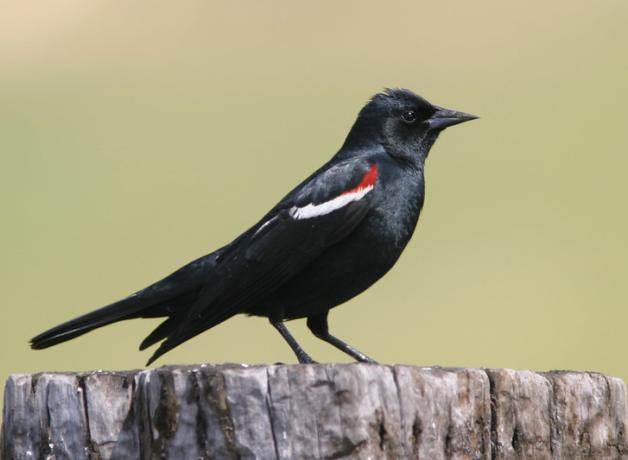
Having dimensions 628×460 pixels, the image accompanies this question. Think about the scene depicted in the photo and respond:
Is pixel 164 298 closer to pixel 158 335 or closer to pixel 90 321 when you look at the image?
pixel 158 335

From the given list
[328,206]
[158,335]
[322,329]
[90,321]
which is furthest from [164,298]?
[328,206]

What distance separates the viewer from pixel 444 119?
221 inches

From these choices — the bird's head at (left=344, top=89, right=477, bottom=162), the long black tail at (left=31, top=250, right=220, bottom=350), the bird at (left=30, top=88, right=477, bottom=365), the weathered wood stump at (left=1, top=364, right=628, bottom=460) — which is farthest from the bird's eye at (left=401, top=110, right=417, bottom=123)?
the weathered wood stump at (left=1, top=364, right=628, bottom=460)

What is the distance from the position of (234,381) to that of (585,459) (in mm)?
1249

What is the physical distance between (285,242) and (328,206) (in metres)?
0.28

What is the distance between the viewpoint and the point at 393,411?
2822mm

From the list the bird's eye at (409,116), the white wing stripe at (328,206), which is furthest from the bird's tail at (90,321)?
the bird's eye at (409,116)

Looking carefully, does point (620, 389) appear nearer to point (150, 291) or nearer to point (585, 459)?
point (585, 459)

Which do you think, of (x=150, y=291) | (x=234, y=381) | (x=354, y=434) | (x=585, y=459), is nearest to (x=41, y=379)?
(x=234, y=381)

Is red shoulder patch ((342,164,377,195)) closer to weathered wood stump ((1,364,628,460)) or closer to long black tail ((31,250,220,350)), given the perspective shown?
long black tail ((31,250,220,350))

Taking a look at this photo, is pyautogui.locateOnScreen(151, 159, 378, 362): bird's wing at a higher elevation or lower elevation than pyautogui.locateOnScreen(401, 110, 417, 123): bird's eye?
lower

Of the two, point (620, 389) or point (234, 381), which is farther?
point (620, 389)

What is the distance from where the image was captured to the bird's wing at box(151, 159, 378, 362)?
15.5 ft

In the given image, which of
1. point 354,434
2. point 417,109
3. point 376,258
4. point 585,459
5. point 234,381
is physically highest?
point 417,109
